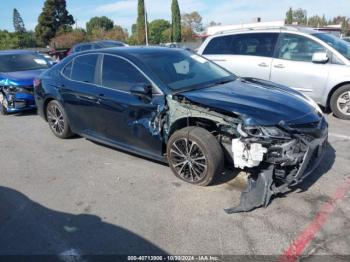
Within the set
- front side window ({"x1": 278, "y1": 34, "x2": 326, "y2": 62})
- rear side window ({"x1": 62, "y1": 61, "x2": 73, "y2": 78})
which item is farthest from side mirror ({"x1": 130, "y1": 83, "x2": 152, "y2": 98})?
front side window ({"x1": 278, "y1": 34, "x2": 326, "y2": 62})

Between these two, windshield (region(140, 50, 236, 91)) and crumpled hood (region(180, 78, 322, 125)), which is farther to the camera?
windshield (region(140, 50, 236, 91))

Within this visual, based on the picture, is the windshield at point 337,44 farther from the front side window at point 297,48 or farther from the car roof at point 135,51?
the car roof at point 135,51

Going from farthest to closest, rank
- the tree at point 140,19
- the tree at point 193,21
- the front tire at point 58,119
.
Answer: the tree at point 193,21
the tree at point 140,19
the front tire at point 58,119

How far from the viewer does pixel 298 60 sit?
6992mm

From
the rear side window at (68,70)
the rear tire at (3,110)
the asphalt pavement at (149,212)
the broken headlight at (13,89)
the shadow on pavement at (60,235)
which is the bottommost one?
the shadow on pavement at (60,235)

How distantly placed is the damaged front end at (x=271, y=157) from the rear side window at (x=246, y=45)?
4156 millimetres

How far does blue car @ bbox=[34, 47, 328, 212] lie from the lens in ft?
11.7

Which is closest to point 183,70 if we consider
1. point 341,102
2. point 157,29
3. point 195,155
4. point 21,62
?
point 195,155

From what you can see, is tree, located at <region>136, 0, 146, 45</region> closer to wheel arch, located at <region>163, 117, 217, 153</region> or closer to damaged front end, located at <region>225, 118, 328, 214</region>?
wheel arch, located at <region>163, 117, 217, 153</region>

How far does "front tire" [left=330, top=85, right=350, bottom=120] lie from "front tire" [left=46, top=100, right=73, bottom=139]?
4.97 metres

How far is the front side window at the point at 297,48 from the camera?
6.86 metres

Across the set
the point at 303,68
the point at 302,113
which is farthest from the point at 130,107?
→ the point at 303,68

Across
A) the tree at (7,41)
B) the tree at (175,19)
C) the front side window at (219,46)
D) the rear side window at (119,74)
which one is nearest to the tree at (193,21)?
the tree at (175,19)

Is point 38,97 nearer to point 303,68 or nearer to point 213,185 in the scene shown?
point 213,185
